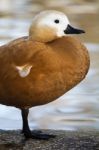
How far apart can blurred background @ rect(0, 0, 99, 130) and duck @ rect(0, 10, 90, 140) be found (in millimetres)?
1116

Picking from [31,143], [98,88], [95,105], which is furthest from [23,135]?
[98,88]

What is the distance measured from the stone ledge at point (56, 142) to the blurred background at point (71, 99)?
758mm

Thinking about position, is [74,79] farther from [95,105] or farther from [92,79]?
[92,79]

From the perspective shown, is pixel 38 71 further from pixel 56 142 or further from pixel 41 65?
pixel 56 142

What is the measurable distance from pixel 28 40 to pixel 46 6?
219 inches

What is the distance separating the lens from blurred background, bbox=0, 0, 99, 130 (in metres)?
4.84

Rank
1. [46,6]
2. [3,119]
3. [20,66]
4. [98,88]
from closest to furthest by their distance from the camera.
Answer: [20,66]
[3,119]
[98,88]
[46,6]

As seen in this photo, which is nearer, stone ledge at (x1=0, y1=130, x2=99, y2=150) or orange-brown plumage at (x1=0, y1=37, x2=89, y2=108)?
orange-brown plumage at (x1=0, y1=37, x2=89, y2=108)

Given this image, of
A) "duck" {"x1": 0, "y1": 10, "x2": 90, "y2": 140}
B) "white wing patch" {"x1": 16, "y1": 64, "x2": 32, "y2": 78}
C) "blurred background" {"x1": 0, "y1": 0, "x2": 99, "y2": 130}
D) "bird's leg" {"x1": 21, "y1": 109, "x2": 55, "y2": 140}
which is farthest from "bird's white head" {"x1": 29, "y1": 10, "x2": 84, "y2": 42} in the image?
"blurred background" {"x1": 0, "y1": 0, "x2": 99, "y2": 130}

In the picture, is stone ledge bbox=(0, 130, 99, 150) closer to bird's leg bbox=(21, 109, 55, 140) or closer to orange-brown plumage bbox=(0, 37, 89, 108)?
bird's leg bbox=(21, 109, 55, 140)

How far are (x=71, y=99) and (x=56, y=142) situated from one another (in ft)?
5.31

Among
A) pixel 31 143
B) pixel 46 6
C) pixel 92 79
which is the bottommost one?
pixel 31 143

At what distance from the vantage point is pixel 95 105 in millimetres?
5219

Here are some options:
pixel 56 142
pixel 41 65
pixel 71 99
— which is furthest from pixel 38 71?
pixel 71 99
